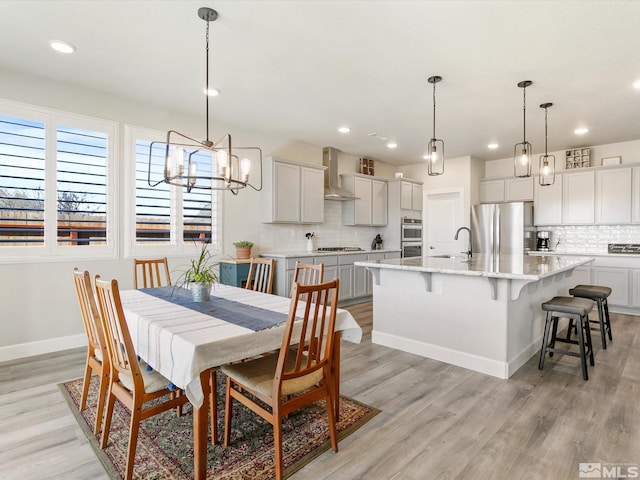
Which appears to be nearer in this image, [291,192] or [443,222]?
[291,192]

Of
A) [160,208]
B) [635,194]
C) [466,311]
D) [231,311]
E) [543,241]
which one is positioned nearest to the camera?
[231,311]

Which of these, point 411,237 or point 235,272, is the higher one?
point 411,237

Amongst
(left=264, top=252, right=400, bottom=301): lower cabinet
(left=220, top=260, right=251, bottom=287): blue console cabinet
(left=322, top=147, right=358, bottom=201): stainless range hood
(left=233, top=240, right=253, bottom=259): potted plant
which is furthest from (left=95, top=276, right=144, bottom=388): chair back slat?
(left=322, top=147, right=358, bottom=201): stainless range hood

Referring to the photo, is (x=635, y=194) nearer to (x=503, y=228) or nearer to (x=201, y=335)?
(x=503, y=228)

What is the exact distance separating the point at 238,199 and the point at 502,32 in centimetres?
359

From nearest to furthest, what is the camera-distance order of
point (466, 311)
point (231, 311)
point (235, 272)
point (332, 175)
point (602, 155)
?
1. point (231, 311)
2. point (466, 311)
3. point (235, 272)
4. point (602, 155)
5. point (332, 175)

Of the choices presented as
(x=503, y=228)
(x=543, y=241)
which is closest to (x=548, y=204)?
(x=543, y=241)

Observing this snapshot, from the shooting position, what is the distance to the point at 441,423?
2.28 m

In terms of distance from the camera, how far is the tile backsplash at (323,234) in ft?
17.9

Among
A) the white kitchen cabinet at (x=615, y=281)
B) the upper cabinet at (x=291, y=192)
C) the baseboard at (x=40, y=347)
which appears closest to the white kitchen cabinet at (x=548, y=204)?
the white kitchen cabinet at (x=615, y=281)

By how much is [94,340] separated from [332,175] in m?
4.68

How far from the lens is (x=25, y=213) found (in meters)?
3.42

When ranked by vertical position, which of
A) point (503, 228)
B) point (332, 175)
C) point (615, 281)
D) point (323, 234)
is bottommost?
point (615, 281)

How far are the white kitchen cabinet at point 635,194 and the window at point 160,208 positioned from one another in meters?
6.17
